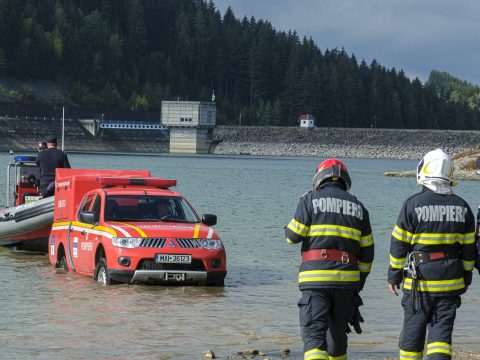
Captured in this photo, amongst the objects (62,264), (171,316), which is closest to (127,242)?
(171,316)

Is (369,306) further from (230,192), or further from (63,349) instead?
(230,192)

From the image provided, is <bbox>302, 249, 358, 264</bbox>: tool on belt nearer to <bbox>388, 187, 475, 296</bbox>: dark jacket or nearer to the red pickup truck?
<bbox>388, 187, 475, 296</bbox>: dark jacket

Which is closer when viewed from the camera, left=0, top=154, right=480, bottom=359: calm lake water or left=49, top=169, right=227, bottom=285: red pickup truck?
left=0, top=154, right=480, bottom=359: calm lake water

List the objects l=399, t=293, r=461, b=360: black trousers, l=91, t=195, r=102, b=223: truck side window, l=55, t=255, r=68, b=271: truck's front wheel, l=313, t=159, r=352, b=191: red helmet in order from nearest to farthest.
Answer: l=399, t=293, r=461, b=360: black trousers, l=313, t=159, r=352, b=191: red helmet, l=91, t=195, r=102, b=223: truck side window, l=55, t=255, r=68, b=271: truck's front wheel

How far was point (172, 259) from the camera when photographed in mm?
16875

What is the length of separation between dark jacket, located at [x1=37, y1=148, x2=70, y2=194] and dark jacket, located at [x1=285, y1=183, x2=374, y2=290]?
13.1 metres

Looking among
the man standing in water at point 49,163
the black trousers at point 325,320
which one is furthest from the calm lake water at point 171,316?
the black trousers at point 325,320

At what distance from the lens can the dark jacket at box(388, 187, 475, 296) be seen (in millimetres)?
9016

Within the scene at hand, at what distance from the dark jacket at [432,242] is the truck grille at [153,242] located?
803 centimetres

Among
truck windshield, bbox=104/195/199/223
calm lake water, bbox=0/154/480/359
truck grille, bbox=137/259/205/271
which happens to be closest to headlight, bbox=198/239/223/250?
truck grille, bbox=137/259/205/271

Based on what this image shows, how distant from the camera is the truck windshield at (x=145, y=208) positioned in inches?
702

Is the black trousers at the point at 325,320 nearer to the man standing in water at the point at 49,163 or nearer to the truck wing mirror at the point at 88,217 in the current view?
the truck wing mirror at the point at 88,217

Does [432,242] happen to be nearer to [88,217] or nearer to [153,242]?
[153,242]

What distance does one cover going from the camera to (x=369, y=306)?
1670 cm
